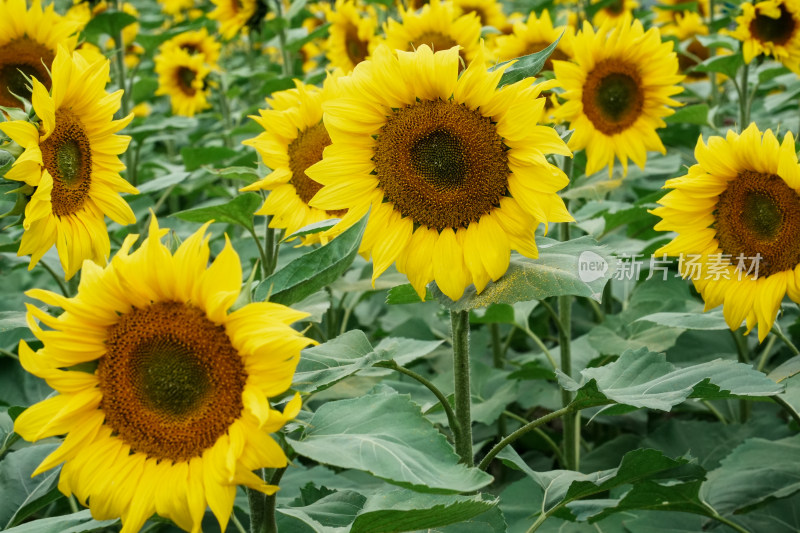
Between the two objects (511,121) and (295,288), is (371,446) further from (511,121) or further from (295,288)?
(511,121)

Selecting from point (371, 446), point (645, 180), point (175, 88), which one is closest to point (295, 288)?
point (371, 446)

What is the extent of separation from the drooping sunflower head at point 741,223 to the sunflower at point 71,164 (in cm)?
132

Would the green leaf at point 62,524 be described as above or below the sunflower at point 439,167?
below

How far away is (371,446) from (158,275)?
0.40 metres

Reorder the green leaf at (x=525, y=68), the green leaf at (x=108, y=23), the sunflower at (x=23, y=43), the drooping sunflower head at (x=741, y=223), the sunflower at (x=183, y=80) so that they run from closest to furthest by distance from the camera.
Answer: the green leaf at (x=525, y=68), the drooping sunflower head at (x=741, y=223), the sunflower at (x=23, y=43), the green leaf at (x=108, y=23), the sunflower at (x=183, y=80)

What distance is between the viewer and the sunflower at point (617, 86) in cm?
283

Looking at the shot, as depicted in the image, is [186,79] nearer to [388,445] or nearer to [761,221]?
[761,221]

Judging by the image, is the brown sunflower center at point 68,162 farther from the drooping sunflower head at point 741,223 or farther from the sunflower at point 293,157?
the drooping sunflower head at point 741,223

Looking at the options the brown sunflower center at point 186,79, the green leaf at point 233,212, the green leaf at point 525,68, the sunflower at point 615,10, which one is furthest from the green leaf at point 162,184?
the sunflower at point 615,10

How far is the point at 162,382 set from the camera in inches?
51.6

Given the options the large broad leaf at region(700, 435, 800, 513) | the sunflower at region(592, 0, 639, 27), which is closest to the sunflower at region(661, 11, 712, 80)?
the sunflower at region(592, 0, 639, 27)

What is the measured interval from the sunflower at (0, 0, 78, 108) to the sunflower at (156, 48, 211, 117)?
2.34m

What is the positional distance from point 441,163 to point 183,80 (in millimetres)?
3769

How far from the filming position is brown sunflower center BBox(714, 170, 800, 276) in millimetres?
1990
